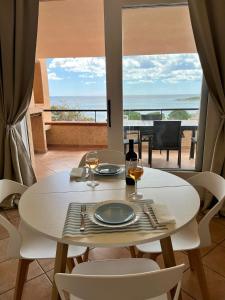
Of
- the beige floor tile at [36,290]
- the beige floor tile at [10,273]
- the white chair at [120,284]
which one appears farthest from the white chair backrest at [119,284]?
the beige floor tile at [10,273]

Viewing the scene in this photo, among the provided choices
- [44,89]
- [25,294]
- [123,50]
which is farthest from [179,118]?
[44,89]

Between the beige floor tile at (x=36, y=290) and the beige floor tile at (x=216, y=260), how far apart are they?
1136 mm

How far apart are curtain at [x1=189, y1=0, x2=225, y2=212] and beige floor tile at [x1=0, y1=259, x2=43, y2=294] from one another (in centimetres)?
189

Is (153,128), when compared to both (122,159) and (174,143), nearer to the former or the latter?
(174,143)

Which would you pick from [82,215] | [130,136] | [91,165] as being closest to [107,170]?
[91,165]

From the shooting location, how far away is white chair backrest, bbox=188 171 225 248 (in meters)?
1.30

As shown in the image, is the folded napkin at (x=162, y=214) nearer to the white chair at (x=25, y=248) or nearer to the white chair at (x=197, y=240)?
the white chair at (x=197, y=240)

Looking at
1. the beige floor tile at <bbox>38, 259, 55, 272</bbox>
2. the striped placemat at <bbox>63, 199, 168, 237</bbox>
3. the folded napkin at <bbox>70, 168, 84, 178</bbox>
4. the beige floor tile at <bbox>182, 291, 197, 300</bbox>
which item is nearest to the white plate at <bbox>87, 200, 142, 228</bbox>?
the striped placemat at <bbox>63, 199, 168, 237</bbox>

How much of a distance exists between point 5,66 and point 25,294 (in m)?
2.02

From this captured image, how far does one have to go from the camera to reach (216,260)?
1.84 m

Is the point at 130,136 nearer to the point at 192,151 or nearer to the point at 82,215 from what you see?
the point at 192,151

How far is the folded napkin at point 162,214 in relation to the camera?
106 centimetres

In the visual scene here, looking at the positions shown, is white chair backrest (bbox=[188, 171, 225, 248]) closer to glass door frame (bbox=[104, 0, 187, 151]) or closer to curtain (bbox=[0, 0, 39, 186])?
glass door frame (bbox=[104, 0, 187, 151])

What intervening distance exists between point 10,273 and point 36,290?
284 millimetres
